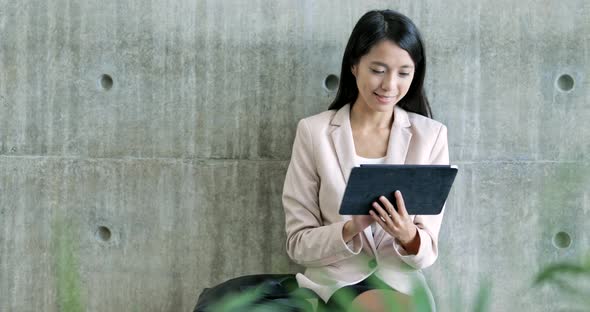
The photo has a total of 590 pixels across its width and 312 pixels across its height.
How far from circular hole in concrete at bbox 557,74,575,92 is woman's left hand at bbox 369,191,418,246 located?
1156mm

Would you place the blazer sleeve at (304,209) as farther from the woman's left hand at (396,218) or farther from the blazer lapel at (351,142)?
the woman's left hand at (396,218)

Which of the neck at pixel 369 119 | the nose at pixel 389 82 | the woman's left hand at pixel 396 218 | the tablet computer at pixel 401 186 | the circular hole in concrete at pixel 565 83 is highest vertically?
the circular hole in concrete at pixel 565 83

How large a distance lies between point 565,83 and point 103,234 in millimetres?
2064

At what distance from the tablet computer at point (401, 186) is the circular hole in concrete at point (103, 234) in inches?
55.8

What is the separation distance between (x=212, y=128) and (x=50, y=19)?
2.75ft

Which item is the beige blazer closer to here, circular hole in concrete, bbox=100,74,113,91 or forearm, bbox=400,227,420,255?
forearm, bbox=400,227,420,255

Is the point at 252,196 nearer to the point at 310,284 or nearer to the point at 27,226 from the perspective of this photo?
the point at 310,284

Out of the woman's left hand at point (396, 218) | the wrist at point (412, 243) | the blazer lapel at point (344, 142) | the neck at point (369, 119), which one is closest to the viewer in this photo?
the woman's left hand at point (396, 218)

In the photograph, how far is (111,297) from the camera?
10.3 feet

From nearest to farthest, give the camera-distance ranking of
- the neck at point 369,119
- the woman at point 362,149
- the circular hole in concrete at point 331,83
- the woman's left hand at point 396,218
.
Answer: the woman's left hand at point 396,218, the woman at point 362,149, the neck at point 369,119, the circular hole in concrete at point 331,83

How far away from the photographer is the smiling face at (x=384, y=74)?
2.48 m

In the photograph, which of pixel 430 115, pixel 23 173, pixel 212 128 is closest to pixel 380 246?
pixel 430 115

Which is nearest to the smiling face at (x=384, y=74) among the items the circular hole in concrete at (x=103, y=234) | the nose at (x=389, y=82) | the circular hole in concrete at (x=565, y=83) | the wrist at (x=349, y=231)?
the nose at (x=389, y=82)

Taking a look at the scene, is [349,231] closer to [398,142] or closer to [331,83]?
[398,142]
